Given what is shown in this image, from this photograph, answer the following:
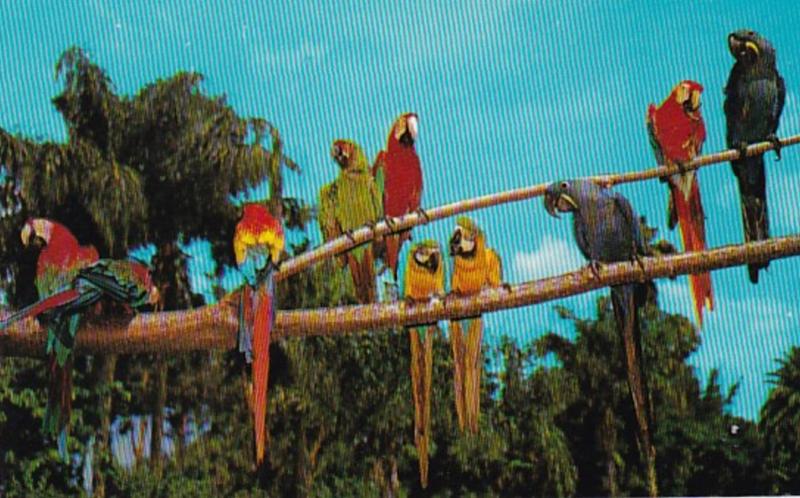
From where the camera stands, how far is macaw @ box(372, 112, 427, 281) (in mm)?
5438

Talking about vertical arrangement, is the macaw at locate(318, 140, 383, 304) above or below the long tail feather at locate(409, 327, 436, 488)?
above

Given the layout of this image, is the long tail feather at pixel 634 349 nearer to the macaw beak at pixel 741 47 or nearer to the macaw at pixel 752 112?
the macaw at pixel 752 112

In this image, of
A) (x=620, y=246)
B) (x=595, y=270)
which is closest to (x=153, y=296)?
(x=595, y=270)

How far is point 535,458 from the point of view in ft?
18.2

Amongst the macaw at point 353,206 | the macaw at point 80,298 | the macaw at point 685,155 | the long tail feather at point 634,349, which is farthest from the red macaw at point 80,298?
the macaw at point 685,155

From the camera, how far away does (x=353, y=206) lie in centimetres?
550

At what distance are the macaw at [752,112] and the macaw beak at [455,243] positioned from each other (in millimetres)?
1233

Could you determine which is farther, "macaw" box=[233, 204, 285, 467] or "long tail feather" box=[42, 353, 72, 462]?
"long tail feather" box=[42, 353, 72, 462]

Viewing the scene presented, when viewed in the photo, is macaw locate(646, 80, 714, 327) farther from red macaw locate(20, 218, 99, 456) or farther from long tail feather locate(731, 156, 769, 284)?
red macaw locate(20, 218, 99, 456)

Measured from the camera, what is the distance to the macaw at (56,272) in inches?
215

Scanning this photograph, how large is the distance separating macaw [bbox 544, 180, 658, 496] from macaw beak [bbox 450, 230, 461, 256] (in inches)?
17.5

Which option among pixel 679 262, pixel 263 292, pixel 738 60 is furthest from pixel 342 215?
pixel 738 60

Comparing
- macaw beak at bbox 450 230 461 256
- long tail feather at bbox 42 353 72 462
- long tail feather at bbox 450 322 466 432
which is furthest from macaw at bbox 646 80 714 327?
long tail feather at bbox 42 353 72 462

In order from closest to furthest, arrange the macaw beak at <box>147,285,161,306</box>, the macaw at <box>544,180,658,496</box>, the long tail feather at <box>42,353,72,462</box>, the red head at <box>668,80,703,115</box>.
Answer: the macaw at <box>544,180,658,496</box> → the red head at <box>668,80,703,115</box> → the macaw beak at <box>147,285,161,306</box> → the long tail feather at <box>42,353,72,462</box>
